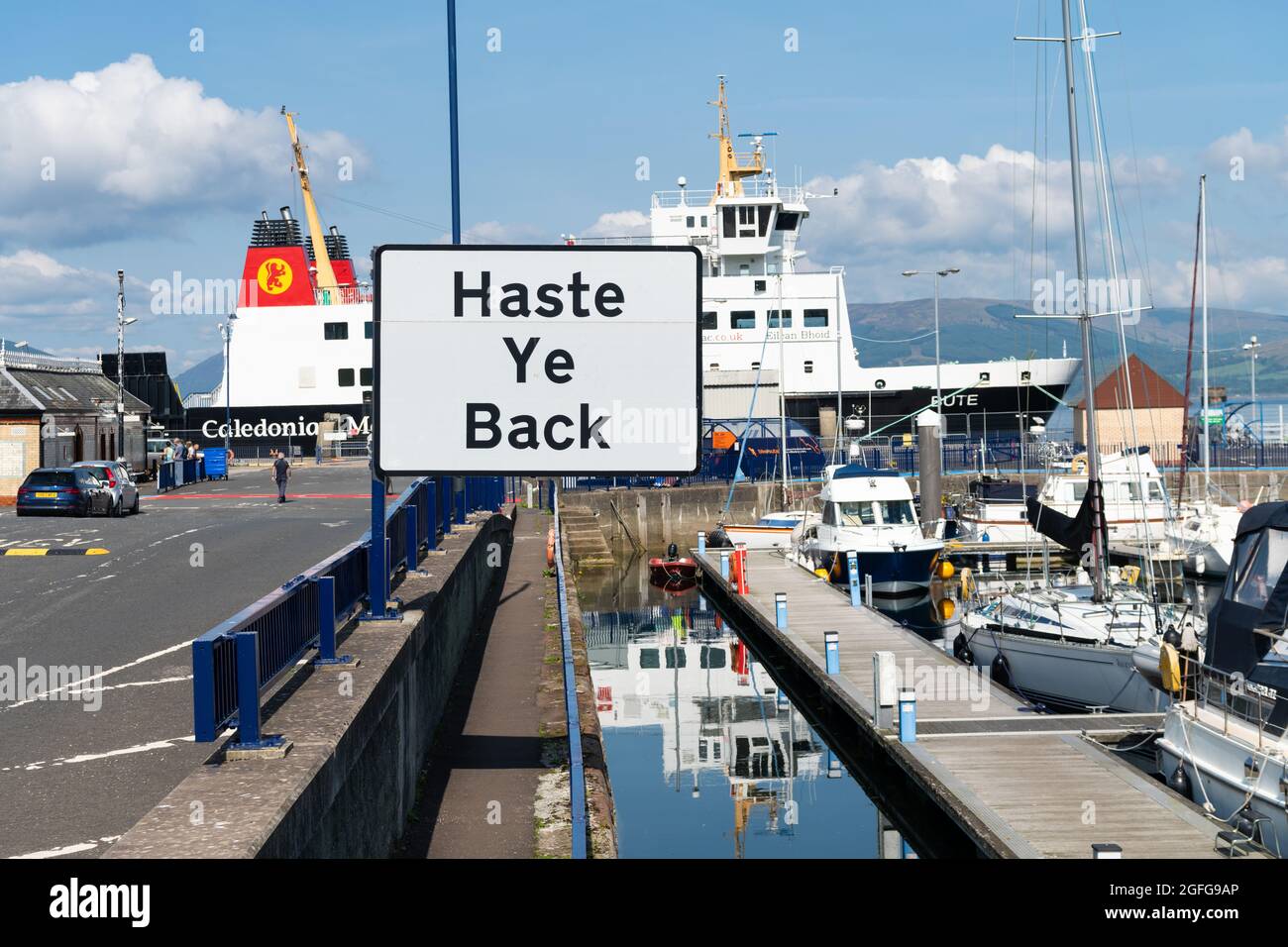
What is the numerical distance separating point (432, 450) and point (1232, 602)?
1156 cm

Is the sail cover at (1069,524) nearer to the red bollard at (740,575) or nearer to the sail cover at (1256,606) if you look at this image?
the red bollard at (740,575)

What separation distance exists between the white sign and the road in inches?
129

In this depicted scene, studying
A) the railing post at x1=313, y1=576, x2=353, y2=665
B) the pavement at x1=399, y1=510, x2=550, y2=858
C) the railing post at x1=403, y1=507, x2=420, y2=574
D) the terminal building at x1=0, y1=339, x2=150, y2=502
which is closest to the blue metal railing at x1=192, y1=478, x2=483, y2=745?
the railing post at x1=313, y1=576, x2=353, y2=665

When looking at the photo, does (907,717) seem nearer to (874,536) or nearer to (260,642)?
(260,642)

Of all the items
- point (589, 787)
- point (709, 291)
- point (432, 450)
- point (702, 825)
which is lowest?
point (702, 825)

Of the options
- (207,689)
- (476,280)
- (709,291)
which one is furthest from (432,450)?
(709,291)

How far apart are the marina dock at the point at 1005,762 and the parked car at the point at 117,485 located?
19.3m

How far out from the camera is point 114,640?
14773mm

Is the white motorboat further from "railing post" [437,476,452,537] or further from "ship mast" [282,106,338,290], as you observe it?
"ship mast" [282,106,338,290]

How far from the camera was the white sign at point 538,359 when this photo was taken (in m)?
6.59

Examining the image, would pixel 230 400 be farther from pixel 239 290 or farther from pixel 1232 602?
pixel 1232 602

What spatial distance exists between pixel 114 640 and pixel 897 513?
24501mm

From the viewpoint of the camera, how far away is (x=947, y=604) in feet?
94.6

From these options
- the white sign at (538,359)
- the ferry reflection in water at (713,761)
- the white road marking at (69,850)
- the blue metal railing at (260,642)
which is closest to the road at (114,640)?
the white road marking at (69,850)
